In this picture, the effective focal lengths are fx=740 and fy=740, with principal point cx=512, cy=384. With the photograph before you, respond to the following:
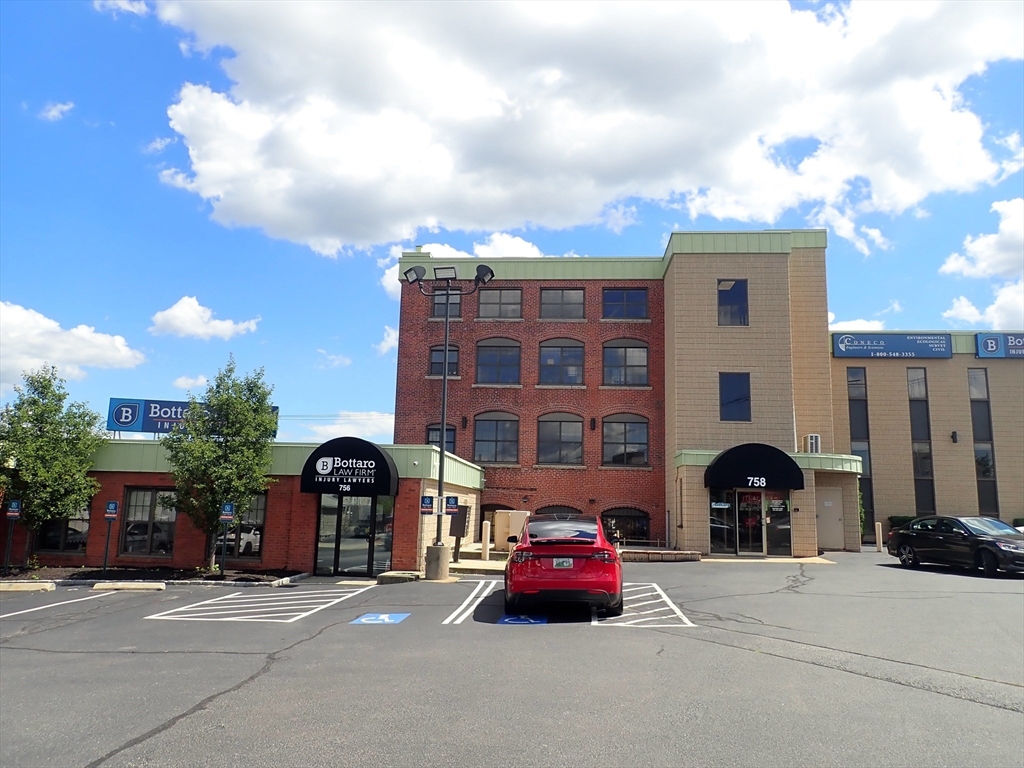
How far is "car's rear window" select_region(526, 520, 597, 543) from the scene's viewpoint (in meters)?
12.3

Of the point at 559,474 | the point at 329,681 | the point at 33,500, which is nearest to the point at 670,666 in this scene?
the point at 329,681

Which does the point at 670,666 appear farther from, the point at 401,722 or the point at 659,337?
the point at 659,337

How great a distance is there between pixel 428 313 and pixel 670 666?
2734cm

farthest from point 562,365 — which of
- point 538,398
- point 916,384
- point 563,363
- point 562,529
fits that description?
point 562,529

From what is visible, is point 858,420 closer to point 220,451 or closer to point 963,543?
point 963,543

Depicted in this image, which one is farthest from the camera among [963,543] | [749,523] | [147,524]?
[749,523]

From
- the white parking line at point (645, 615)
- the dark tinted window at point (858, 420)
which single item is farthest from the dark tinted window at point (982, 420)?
the white parking line at point (645, 615)

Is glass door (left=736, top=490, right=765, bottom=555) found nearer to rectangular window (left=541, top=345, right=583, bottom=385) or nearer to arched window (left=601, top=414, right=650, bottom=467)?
arched window (left=601, top=414, right=650, bottom=467)

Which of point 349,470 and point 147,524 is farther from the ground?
point 349,470

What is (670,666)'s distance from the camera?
8477mm

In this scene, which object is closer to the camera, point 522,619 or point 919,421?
point 522,619

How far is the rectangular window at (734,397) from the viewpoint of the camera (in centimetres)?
2891

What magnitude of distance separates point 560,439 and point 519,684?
82.3 feet

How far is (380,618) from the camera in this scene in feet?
40.9
